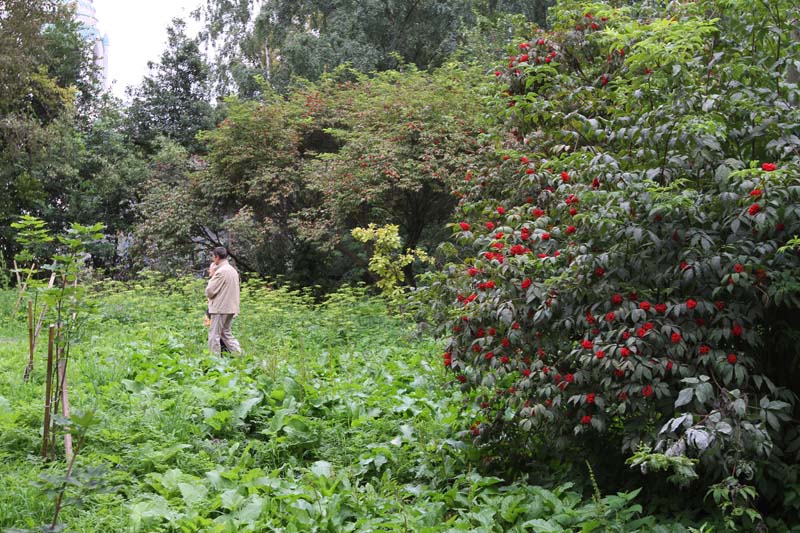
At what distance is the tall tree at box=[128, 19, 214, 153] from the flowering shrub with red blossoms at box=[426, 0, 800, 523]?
1888 cm

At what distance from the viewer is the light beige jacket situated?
789 centimetres

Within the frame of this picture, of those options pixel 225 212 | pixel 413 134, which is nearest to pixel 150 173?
pixel 225 212

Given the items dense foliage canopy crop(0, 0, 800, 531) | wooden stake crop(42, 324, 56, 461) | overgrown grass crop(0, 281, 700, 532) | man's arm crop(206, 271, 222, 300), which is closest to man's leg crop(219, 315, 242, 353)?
man's arm crop(206, 271, 222, 300)

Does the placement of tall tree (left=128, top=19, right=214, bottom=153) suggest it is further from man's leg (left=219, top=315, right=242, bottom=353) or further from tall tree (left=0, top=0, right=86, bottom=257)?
man's leg (left=219, top=315, right=242, bottom=353)

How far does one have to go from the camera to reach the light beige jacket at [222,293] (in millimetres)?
7891

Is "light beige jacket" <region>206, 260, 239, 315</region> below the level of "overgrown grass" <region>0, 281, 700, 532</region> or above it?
above

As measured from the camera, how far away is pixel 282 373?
20.0 feet

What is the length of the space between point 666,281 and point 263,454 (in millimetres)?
2682

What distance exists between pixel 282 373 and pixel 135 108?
58.8 ft

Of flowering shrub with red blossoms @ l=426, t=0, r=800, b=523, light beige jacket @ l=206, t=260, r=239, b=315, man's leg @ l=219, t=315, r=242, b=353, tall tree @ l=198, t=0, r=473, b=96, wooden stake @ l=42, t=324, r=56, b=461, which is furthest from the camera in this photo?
tall tree @ l=198, t=0, r=473, b=96

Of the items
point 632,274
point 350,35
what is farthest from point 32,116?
point 632,274

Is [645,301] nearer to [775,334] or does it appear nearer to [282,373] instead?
[775,334]

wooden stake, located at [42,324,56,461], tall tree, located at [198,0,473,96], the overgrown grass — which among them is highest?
tall tree, located at [198,0,473,96]

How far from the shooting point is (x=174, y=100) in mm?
21547
